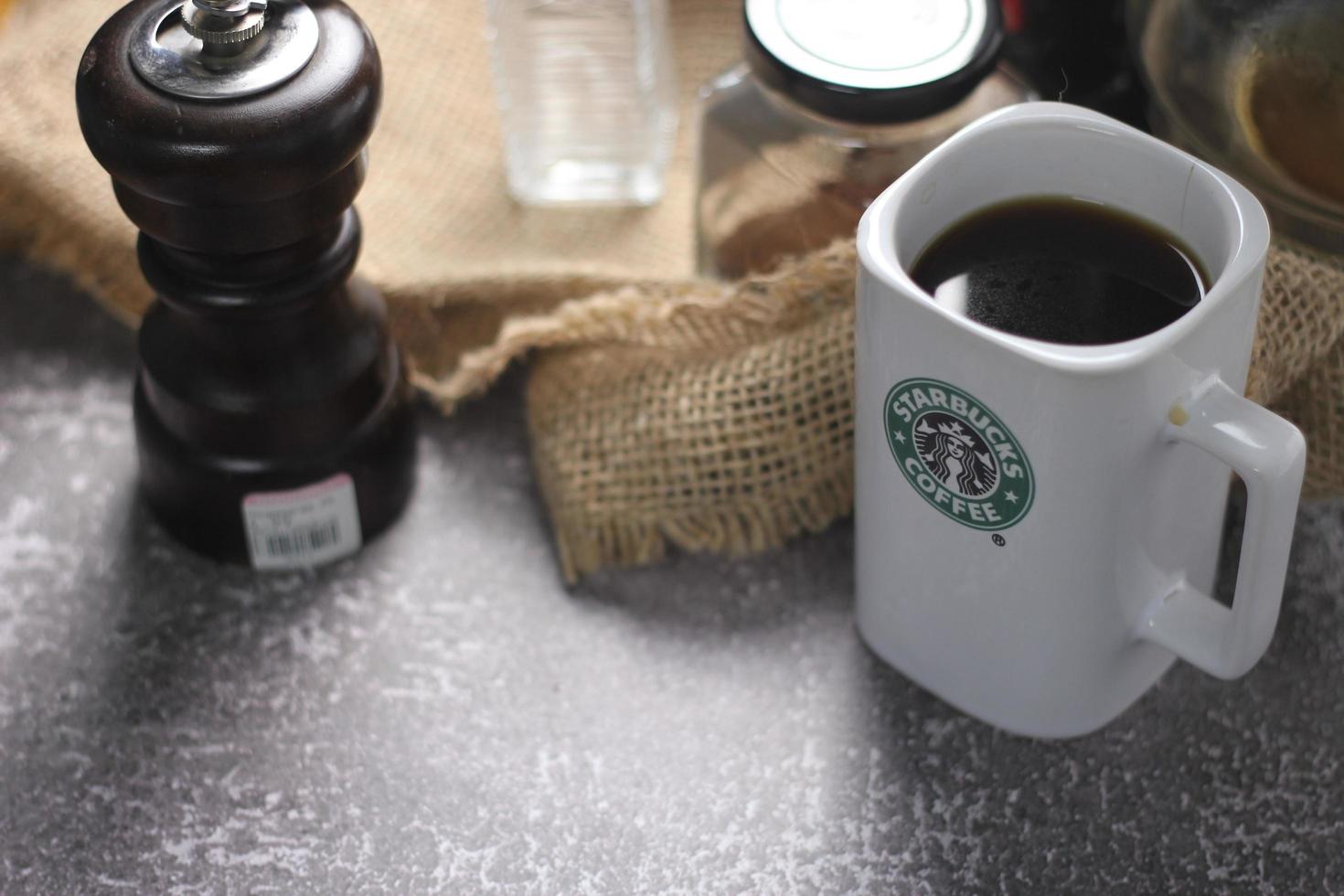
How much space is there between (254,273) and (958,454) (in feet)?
0.73

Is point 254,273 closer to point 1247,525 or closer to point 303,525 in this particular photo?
point 303,525

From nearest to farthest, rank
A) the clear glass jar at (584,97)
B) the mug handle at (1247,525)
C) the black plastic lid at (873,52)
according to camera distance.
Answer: the mug handle at (1247,525) → the black plastic lid at (873,52) → the clear glass jar at (584,97)

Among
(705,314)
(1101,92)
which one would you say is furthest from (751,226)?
(1101,92)

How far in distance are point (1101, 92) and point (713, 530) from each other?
24 cm

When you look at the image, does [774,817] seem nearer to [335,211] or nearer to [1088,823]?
[1088,823]

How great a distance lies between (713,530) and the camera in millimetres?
567

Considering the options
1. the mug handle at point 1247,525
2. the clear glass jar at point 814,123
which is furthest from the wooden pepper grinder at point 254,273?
the mug handle at point 1247,525

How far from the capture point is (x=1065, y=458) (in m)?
0.40

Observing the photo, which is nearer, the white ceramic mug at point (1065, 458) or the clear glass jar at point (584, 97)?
the white ceramic mug at point (1065, 458)

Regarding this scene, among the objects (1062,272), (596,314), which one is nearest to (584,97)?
(596,314)

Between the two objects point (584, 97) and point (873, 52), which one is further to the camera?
point (584, 97)

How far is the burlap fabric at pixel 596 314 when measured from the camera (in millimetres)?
541

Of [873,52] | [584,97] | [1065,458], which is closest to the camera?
[1065,458]

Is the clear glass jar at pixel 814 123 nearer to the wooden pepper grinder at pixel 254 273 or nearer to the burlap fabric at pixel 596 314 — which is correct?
the burlap fabric at pixel 596 314
